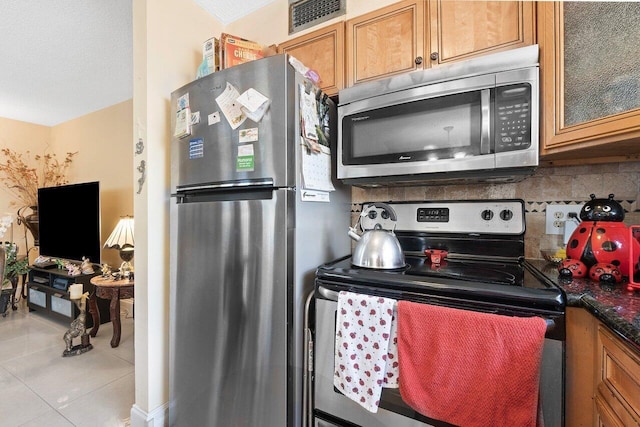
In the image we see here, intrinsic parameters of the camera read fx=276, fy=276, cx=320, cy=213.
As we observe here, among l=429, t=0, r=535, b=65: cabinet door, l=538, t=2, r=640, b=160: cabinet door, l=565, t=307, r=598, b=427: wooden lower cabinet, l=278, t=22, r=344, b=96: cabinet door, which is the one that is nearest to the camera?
l=565, t=307, r=598, b=427: wooden lower cabinet

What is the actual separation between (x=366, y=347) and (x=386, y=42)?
136cm

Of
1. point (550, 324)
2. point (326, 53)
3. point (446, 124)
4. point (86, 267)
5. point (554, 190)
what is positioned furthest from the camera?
point (86, 267)

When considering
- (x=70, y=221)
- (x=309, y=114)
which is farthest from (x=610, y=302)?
(x=70, y=221)

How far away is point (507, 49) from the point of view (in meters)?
1.11

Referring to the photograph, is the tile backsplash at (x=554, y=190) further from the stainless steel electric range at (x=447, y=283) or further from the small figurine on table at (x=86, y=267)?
the small figurine on table at (x=86, y=267)

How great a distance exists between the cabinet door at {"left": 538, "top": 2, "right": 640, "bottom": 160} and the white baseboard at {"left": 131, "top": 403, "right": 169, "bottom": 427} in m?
2.16

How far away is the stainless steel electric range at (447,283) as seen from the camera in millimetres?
782

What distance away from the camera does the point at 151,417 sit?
142 centimetres

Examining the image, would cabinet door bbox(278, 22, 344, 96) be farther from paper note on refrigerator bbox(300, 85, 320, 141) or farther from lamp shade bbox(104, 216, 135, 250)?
lamp shade bbox(104, 216, 135, 250)

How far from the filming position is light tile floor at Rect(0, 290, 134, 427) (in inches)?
61.8

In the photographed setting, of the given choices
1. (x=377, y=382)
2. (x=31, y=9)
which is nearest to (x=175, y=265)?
(x=377, y=382)

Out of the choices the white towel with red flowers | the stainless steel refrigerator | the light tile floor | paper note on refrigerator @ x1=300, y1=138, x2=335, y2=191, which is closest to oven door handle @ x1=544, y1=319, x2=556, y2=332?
the white towel with red flowers

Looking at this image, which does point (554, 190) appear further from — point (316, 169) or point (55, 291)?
point (55, 291)

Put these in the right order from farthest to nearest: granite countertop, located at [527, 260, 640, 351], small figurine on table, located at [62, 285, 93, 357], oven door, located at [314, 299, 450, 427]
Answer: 1. small figurine on table, located at [62, 285, 93, 357]
2. oven door, located at [314, 299, 450, 427]
3. granite countertop, located at [527, 260, 640, 351]
